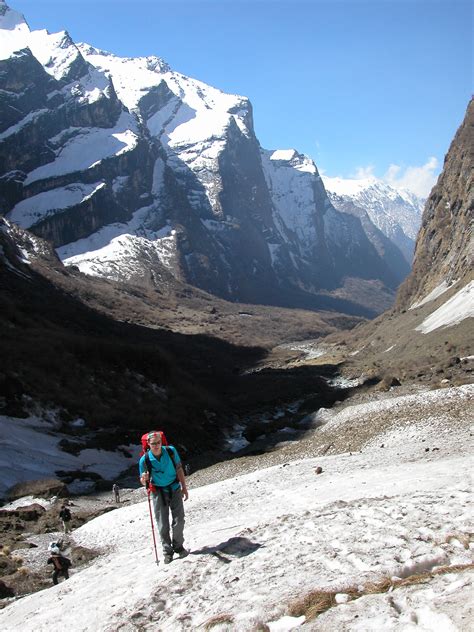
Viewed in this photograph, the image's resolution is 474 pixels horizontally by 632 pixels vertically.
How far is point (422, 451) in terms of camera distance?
68.3 ft

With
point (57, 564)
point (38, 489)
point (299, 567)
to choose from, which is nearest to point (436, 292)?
point (38, 489)

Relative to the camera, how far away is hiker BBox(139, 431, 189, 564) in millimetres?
11867

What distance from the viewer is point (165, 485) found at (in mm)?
11984

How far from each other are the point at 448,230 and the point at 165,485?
120 meters

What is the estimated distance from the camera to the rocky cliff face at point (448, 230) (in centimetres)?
10381

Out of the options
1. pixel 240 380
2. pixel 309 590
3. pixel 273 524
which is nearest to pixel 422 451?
pixel 273 524

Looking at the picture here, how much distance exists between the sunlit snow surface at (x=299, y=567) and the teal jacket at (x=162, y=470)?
156 cm

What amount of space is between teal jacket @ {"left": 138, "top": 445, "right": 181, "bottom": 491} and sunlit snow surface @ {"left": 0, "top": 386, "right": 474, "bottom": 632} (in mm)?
1564

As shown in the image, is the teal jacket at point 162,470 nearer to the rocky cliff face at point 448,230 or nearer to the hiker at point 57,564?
the hiker at point 57,564

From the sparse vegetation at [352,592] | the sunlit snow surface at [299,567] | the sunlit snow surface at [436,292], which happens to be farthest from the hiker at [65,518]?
the sunlit snow surface at [436,292]

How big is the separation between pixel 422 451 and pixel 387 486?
647 cm

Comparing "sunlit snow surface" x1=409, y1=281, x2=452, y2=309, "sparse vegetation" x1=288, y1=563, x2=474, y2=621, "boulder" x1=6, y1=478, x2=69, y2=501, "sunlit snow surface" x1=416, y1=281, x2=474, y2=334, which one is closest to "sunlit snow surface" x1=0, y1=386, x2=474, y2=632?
"sparse vegetation" x1=288, y1=563, x2=474, y2=621

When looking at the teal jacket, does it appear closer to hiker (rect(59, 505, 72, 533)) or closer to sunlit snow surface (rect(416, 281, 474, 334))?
hiker (rect(59, 505, 72, 533))

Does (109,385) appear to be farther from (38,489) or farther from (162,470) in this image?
(162,470)
